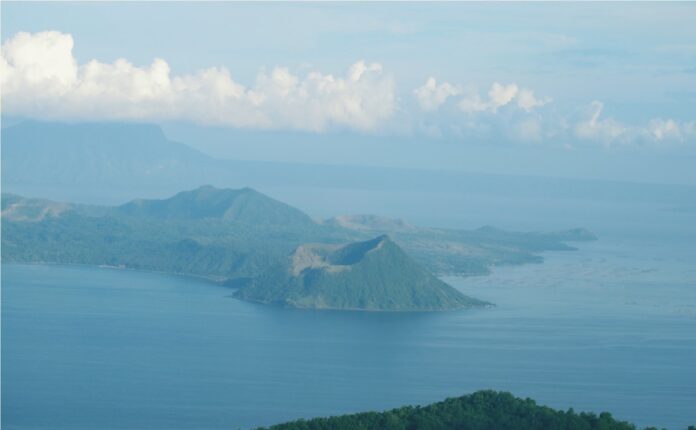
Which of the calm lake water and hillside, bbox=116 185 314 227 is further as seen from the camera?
hillside, bbox=116 185 314 227

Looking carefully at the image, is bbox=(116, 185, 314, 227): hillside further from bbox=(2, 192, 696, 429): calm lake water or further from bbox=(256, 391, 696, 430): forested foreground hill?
bbox=(256, 391, 696, 430): forested foreground hill

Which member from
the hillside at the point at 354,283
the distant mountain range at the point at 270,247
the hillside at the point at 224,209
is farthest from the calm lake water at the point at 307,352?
the hillside at the point at 224,209

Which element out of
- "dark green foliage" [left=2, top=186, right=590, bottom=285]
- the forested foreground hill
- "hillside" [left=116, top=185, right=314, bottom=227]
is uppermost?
"hillside" [left=116, top=185, right=314, bottom=227]

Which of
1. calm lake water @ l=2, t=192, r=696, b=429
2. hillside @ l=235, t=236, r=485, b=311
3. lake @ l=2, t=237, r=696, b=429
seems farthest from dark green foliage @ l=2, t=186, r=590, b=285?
lake @ l=2, t=237, r=696, b=429

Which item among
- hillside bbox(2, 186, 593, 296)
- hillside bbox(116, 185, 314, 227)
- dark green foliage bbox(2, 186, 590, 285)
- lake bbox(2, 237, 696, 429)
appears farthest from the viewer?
hillside bbox(116, 185, 314, 227)

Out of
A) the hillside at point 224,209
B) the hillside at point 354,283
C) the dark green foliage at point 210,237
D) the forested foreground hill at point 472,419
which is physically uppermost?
the hillside at point 224,209

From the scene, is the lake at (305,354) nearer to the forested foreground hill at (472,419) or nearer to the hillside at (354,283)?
the hillside at (354,283)

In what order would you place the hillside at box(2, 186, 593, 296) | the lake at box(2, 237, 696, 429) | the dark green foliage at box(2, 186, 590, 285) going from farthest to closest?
the dark green foliage at box(2, 186, 590, 285) → the hillside at box(2, 186, 593, 296) → the lake at box(2, 237, 696, 429)
